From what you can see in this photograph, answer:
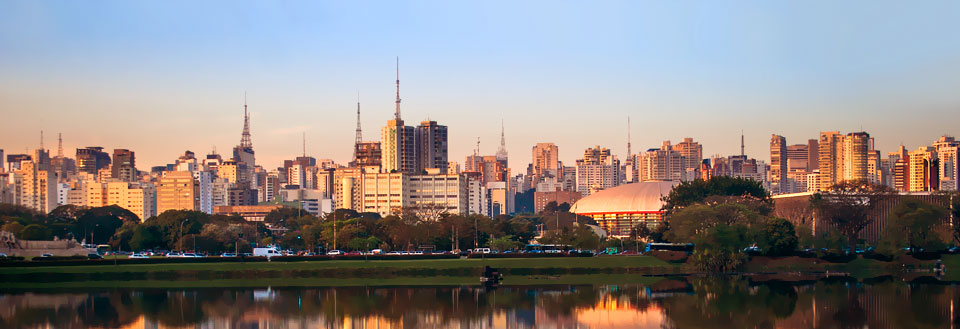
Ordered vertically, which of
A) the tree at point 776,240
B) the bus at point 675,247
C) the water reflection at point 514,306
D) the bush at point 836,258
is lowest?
the water reflection at point 514,306

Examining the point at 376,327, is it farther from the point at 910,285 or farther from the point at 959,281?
the point at 959,281

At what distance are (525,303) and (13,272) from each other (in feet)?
137

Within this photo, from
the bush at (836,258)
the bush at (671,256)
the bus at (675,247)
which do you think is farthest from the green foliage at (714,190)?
the bush at (836,258)

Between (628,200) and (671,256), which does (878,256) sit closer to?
(671,256)

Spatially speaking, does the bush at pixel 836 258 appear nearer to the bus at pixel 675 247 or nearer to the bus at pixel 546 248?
the bus at pixel 675 247

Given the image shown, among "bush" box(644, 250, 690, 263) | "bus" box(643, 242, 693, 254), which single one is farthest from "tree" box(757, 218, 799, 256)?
"bus" box(643, 242, 693, 254)

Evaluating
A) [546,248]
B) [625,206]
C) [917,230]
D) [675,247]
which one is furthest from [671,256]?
[625,206]

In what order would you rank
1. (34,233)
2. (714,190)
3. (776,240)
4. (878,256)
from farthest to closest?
1. (714,190)
2. (34,233)
3. (878,256)
4. (776,240)

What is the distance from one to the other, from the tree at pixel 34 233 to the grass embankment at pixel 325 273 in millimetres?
26098

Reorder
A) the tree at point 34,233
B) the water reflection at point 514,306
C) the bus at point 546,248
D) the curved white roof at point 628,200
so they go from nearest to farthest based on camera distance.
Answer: the water reflection at point 514,306 < the bus at point 546,248 < the tree at point 34,233 < the curved white roof at point 628,200

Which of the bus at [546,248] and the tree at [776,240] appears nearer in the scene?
the tree at [776,240]

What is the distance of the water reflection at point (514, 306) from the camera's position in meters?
51.0

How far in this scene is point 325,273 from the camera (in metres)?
81.8

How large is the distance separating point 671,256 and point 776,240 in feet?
27.0
